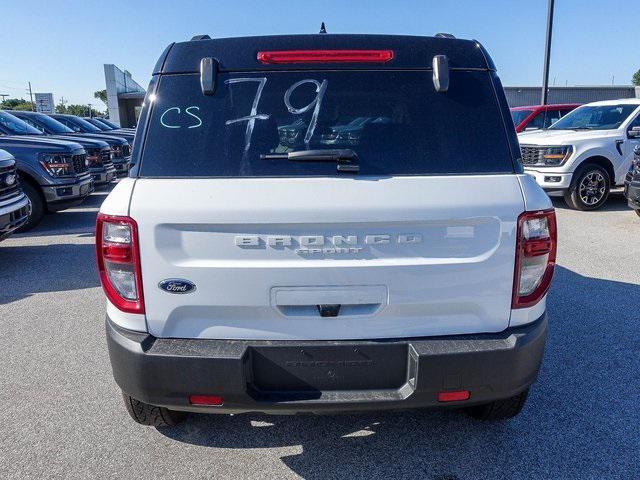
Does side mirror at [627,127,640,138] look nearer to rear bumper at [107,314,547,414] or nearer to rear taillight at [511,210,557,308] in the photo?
rear taillight at [511,210,557,308]

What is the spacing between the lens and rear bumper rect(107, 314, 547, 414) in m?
2.09

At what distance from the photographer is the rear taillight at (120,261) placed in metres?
2.09

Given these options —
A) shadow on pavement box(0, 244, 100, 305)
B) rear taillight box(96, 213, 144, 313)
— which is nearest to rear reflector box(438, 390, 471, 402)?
rear taillight box(96, 213, 144, 313)

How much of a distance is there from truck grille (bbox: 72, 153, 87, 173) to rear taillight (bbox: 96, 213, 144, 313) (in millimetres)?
7226

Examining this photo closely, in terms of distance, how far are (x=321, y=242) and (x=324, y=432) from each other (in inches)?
51.3

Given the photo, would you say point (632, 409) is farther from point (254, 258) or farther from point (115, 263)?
point (115, 263)

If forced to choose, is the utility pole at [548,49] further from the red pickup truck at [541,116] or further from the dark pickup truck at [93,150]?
the dark pickup truck at [93,150]

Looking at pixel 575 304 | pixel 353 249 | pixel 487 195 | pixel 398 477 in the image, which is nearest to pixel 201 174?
pixel 353 249

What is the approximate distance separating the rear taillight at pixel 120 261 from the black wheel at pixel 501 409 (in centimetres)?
188

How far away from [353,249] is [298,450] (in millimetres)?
1265

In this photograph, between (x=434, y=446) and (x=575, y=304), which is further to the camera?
(x=575, y=304)

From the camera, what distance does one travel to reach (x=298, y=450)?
265 centimetres

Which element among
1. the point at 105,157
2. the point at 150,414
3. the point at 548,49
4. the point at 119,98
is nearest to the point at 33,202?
the point at 105,157

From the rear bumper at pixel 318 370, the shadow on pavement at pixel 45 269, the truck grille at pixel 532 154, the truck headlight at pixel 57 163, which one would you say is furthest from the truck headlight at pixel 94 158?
the rear bumper at pixel 318 370
